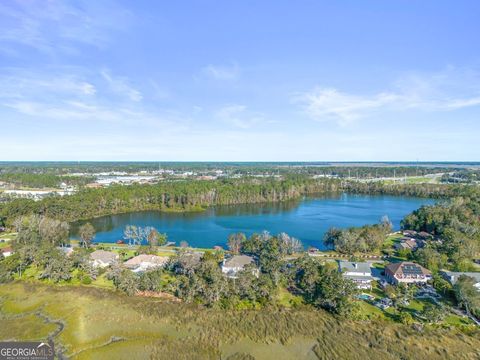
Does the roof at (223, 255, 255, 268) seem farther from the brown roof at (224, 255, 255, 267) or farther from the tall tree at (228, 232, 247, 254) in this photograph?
the tall tree at (228, 232, 247, 254)

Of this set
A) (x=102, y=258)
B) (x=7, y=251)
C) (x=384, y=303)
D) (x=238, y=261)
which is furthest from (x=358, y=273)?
(x=7, y=251)

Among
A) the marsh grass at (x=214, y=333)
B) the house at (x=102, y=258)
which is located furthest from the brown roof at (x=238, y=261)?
the house at (x=102, y=258)

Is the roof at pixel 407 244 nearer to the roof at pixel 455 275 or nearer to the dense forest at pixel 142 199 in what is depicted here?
the roof at pixel 455 275

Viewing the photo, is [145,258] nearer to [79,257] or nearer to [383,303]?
[79,257]

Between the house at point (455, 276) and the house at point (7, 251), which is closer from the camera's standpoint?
the house at point (455, 276)

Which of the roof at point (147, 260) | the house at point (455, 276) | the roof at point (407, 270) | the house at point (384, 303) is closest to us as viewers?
the house at point (384, 303)

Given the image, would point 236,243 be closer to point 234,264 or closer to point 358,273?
point 234,264

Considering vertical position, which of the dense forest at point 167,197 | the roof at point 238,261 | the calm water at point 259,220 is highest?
the dense forest at point 167,197
